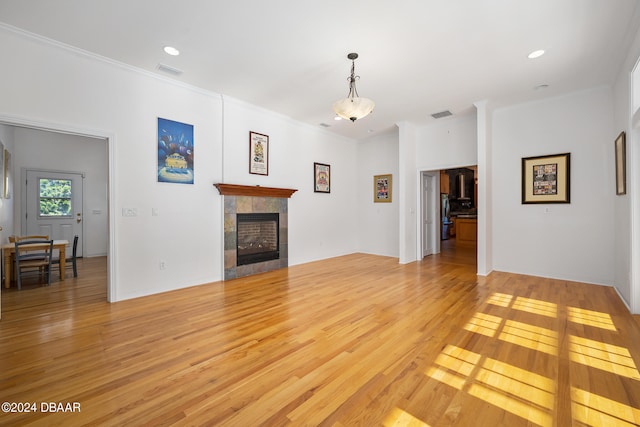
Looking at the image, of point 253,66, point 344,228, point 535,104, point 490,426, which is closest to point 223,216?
point 253,66

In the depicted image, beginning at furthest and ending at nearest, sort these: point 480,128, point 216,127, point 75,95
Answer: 1. point 480,128
2. point 216,127
3. point 75,95

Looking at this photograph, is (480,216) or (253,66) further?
(480,216)

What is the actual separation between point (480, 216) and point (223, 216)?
180 inches

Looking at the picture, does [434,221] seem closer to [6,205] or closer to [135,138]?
[135,138]

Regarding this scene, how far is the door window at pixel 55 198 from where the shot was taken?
Answer: 6.68 metres

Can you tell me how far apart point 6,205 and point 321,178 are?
20.5ft

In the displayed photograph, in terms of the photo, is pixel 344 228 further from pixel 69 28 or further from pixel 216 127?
pixel 69 28

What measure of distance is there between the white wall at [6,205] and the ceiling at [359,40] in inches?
151

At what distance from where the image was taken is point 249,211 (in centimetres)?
522

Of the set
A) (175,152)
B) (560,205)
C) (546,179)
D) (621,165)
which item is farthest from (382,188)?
(175,152)

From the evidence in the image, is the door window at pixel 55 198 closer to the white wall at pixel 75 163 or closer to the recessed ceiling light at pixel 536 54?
the white wall at pixel 75 163

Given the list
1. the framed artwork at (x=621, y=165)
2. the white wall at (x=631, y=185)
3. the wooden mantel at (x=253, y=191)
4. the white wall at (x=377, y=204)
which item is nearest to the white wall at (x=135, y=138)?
the wooden mantel at (x=253, y=191)

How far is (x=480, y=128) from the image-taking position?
5.10m

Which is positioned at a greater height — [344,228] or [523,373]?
[344,228]
